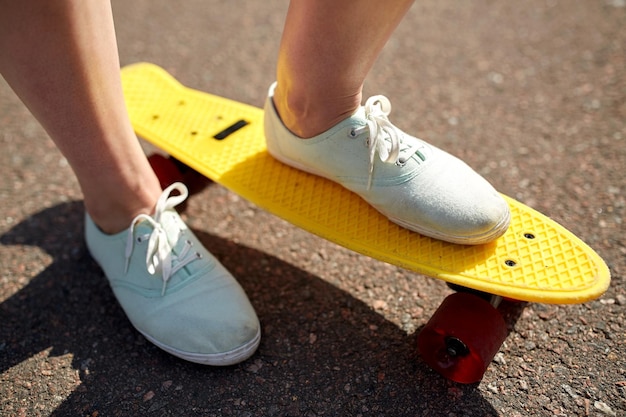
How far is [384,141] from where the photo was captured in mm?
1419

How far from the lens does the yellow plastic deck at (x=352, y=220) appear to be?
1.31m

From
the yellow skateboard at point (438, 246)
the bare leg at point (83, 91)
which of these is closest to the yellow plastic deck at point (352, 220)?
the yellow skateboard at point (438, 246)

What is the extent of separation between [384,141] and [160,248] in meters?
0.62

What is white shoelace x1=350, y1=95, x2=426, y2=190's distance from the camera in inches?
55.0

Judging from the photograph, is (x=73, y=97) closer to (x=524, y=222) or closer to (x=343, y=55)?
(x=343, y=55)

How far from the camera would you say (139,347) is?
1.49 metres

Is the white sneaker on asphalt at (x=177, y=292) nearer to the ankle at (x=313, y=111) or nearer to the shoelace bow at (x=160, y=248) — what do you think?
the shoelace bow at (x=160, y=248)

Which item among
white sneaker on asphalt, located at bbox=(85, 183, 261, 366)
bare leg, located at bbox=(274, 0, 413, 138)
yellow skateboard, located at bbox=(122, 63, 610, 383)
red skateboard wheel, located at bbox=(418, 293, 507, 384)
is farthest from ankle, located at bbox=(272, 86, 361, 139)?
red skateboard wheel, located at bbox=(418, 293, 507, 384)

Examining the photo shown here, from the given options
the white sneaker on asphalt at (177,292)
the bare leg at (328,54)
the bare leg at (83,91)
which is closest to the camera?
the bare leg at (83,91)

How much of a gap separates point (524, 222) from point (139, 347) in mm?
1043

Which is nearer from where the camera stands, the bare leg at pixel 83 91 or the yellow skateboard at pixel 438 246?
the bare leg at pixel 83 91

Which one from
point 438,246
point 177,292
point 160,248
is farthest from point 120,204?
point 438,246

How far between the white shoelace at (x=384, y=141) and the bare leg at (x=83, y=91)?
0.57m

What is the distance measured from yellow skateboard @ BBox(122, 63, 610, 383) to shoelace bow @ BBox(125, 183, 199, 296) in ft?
0.68
